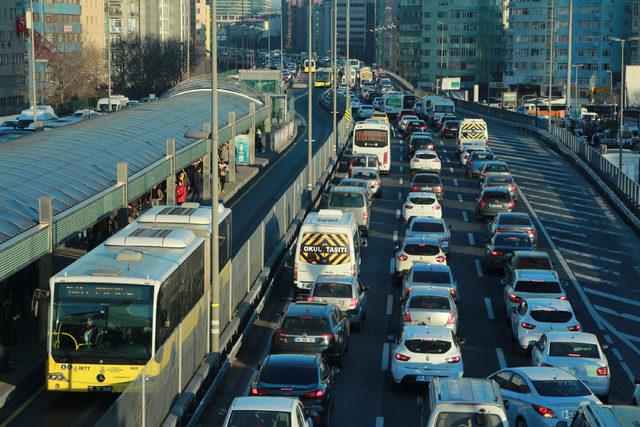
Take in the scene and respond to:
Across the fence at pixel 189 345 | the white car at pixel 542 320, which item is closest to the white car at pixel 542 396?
the fence at pixel 189 345

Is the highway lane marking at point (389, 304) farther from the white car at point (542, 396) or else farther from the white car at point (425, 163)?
the white car at point (425, 163)

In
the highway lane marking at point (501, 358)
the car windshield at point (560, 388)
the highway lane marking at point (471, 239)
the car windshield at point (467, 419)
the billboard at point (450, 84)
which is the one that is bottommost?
the billboard at point (450, 84)

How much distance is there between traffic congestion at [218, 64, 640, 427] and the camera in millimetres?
→ 20062

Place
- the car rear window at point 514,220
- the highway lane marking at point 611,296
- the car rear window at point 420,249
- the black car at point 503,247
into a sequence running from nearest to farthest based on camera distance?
the highway lane marking at point 611,296
the car rear window at point 420,249
the black car at point 503,247
the car rear window at point 514,220

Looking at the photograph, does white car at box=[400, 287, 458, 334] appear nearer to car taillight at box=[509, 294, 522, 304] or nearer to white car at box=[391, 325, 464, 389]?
car taillight at box=[509, 294, 522, 304]

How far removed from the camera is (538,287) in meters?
32.3

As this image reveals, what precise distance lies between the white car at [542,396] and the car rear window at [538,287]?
32.4 ft

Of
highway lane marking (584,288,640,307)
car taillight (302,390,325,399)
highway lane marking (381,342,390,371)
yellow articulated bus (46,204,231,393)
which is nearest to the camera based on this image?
car taillight (302,390,325,399)

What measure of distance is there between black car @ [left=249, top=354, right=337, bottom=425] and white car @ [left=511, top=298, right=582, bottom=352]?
770cm

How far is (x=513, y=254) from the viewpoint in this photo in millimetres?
36219

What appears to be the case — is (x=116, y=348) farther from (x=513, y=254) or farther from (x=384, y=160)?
(x=384, y=160)

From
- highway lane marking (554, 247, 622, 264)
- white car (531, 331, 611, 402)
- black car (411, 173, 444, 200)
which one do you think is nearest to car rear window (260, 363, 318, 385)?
white car (531, 331, 611, 402)

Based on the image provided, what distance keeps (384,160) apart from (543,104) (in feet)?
308

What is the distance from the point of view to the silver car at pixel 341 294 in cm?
3083
